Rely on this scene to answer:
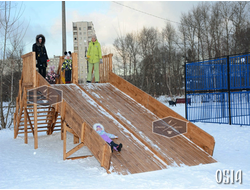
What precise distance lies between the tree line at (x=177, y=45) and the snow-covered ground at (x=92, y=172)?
23.4 m

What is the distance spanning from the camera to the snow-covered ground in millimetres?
4879

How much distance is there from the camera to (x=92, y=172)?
5.81 metres

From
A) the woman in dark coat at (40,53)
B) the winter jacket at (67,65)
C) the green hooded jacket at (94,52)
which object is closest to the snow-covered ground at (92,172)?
the woman in dark coat at (40,53)

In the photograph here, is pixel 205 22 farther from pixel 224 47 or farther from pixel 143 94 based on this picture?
pixel 143 94

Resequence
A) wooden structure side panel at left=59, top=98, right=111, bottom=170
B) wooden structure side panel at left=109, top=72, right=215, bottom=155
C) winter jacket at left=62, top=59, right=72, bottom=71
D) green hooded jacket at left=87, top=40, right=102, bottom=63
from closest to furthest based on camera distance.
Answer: wooden structure side panel at left=59, top=98, right=111, bottom=170, wooden structure side panel at left=109, top=72, right=215, bottom=155, green hooded jacket at left=87, top=40, right=102, bottom=63, winter jacket at left=62, top=59, right=72, bottom=71

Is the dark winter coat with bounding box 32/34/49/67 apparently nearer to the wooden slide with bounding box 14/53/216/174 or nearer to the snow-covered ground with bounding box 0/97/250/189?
the wooden slide with bounding box 14/53/216/174

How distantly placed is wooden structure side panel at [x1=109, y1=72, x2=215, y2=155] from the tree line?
21034 mm

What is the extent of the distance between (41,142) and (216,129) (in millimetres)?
7016

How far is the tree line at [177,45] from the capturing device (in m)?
32.0

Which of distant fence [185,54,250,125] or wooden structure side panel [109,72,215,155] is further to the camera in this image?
Answer: distant fence [185,54,250,125]

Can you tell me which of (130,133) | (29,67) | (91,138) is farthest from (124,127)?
(29,67)

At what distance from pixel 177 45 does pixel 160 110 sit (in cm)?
3273

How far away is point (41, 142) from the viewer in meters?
10.2

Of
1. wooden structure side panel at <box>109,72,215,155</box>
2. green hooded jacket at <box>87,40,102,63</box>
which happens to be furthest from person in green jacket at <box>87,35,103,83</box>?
wooden structure side panel at <box>109,72,215,155</box>
